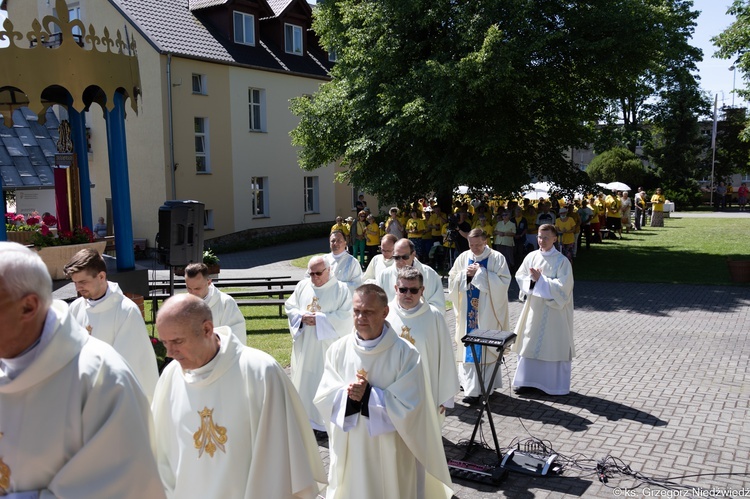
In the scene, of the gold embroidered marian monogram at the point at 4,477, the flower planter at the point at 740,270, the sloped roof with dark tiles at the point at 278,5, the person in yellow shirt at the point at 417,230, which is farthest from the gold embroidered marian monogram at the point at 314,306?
the sloped roof with dark tiles at the point at 278,5

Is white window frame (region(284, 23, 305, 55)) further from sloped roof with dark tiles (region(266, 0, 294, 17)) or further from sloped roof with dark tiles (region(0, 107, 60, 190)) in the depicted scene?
sloped roof with dark tiles (region(0, 107, 60, 190))

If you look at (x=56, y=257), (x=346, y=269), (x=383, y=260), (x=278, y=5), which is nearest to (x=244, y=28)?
(x=278, y=5)

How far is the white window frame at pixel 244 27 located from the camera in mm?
29719

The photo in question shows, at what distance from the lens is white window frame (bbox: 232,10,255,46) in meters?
29.7

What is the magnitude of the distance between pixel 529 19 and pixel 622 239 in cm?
1414

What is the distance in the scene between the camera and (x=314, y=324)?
7613mm

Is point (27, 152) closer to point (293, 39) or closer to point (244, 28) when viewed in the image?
point (244, 28)

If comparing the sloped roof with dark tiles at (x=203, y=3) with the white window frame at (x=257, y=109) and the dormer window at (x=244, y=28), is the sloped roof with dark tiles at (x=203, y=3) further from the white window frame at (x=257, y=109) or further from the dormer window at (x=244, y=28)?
the white window frame at (x=257, y=109)

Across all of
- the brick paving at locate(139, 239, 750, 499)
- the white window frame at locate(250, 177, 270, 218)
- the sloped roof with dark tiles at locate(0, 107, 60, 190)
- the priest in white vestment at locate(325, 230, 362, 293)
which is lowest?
the brick paving at locate(139, 239, 750, 499)

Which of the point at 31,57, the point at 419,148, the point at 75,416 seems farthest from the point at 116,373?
the point at 419,148

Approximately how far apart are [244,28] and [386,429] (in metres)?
28.3

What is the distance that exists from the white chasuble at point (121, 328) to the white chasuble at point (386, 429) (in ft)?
6.21

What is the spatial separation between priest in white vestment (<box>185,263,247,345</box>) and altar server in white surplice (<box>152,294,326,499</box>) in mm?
2881

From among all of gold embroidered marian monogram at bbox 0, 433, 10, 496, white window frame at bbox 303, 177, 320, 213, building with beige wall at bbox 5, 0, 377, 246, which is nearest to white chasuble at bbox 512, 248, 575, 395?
gold embroidered marian monogram at bbox 0, 433, 10, 496
